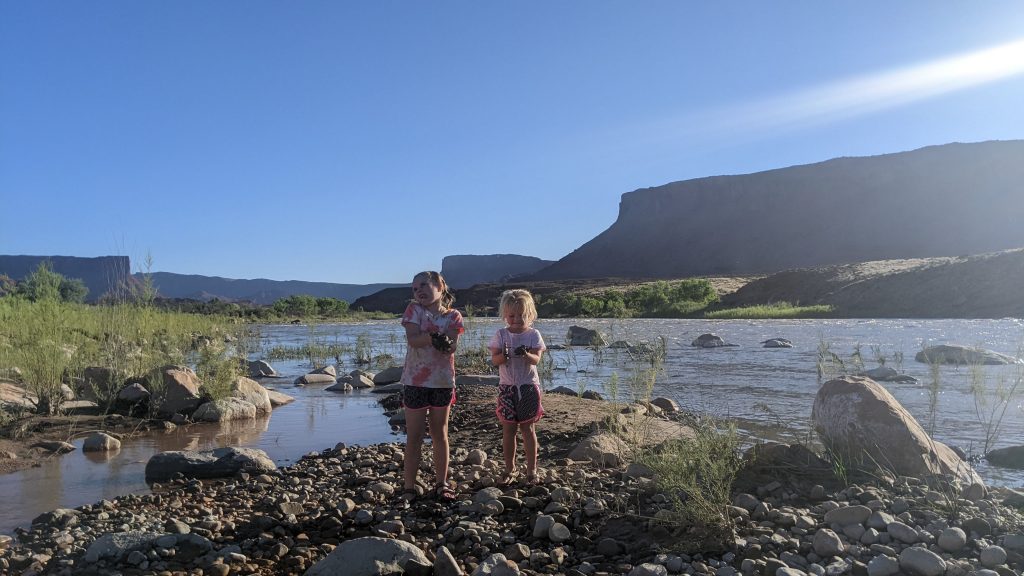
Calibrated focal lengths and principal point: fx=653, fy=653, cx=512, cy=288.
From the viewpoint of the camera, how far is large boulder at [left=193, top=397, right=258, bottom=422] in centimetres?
873

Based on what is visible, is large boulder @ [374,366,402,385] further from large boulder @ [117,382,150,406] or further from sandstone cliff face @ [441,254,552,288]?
sandstone cliff face @ [441,254,552,288]

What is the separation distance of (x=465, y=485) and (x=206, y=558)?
1.82 meters

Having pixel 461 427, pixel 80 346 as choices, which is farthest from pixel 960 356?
pixel 80 346

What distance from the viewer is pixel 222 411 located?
28.8 feet

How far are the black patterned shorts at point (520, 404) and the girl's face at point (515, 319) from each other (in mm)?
459

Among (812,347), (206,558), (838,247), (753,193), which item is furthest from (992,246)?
(206,558)

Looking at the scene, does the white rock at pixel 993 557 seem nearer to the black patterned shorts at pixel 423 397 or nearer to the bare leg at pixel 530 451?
the bare leg at pixel 530 451

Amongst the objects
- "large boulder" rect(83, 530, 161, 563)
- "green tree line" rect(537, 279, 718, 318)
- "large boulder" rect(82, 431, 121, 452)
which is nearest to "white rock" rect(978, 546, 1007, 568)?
"large boulder" rect(83, 530, 161, 563)

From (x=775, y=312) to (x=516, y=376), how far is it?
3943cm

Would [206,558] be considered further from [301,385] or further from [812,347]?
[812,347]

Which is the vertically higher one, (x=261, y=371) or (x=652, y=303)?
(x=652, y=303)

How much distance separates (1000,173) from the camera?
101m

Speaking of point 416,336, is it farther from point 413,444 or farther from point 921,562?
point 921,562

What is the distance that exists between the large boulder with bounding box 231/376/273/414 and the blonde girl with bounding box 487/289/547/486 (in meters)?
5.61
